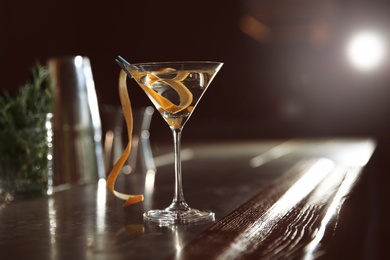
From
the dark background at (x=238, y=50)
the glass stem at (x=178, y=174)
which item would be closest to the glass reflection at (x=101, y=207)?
the glass stem at (x=178, y=174)

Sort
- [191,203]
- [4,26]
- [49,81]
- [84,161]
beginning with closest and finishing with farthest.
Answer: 1. [191,203]
2. [49,81]
3. [84,161]
4. [4,26]

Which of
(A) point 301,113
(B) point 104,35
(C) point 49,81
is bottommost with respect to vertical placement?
(A) point 301,113

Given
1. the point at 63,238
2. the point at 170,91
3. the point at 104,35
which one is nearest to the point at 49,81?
the point at 170,91

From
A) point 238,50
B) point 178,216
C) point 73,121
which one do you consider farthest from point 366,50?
point 178,216

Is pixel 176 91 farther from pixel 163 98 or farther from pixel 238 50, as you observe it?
pixel 238 50

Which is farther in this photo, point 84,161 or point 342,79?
point 342,79

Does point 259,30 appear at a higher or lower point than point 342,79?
higher

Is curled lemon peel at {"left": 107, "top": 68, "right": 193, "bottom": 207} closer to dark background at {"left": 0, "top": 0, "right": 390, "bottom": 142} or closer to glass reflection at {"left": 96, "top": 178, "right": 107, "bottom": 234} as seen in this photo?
glass reflection at {"left": 96, "top": 178, "right": 107, "bottom": 234}

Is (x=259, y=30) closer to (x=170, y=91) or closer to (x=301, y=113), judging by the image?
(x=301, y=113)
